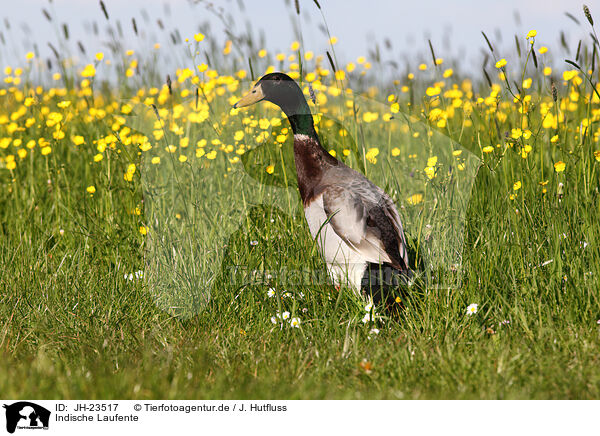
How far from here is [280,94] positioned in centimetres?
312

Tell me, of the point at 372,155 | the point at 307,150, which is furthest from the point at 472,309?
the point at 307,150

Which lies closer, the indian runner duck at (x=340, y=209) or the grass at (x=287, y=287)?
the grass at (x=287, y=287)

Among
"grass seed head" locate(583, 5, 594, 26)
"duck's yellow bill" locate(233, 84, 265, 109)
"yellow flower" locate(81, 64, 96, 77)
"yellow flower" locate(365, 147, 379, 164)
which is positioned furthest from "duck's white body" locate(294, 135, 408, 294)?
"yellow flower" locate(81, 64, 96, 77)

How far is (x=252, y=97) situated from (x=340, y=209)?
0.70m

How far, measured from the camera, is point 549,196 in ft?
11.2

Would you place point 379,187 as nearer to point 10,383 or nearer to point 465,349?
point 465,349

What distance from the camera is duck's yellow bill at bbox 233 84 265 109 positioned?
301 centimetres

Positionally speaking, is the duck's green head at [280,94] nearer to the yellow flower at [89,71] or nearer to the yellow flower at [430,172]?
the yellow flower at [430,172]

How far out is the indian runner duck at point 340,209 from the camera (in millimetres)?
2896

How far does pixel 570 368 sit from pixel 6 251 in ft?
10.9

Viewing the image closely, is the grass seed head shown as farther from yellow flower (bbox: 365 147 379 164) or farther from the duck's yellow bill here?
the duck's yellow bill
